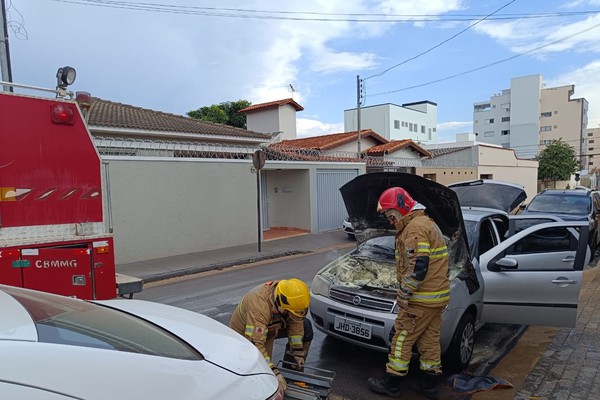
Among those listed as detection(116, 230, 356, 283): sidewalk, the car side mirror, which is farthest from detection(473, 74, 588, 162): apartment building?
the car side mirror

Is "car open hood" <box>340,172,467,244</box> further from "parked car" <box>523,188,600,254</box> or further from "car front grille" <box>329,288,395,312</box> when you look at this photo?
"parked car" <box>523,188,600,254</box>

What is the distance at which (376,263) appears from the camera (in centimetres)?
479

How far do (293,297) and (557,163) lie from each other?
47209mm

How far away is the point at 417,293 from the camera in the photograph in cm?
331

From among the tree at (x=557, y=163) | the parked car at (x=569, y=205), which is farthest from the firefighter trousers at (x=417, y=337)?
the tree at (x=557, y=163)

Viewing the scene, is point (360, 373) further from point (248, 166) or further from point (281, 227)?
→ point (281, 227)

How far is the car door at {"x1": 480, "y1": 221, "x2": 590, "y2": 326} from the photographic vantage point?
4.12 m

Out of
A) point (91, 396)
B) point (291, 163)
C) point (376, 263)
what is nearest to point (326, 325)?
point (376, 263)

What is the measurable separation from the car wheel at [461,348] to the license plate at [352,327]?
0.76 meters

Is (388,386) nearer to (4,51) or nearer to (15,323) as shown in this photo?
(15,323)

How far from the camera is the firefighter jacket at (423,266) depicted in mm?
3223

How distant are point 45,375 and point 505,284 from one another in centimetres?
423

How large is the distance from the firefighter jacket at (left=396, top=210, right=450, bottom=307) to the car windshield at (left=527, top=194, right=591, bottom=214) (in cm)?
839

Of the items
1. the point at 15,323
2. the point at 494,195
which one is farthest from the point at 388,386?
the point at 494,195
